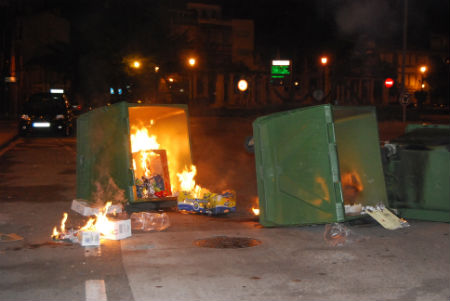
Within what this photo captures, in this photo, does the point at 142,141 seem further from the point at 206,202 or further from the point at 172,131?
the point at 206,202

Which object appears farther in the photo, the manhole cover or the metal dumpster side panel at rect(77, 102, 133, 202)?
the metal dumpster side panel at rect(77, 102, 133, 202)

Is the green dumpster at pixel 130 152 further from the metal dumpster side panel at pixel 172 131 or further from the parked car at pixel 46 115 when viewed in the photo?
the parked car at pixel 46 115

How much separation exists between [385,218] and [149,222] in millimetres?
3011

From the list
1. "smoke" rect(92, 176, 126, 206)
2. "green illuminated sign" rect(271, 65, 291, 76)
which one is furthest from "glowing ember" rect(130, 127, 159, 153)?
"green illuminated sign" rect(271, 65, 291, 76)

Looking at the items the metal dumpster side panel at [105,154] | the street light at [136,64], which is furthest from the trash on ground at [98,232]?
the street light at [136,64]

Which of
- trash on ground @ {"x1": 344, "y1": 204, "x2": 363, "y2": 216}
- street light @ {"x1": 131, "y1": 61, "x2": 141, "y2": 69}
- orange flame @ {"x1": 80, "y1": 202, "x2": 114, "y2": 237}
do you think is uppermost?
street light @ {"x1": 131, "y1": 61, "x2": 141, "y2": 69}

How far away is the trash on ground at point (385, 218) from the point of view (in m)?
7.70

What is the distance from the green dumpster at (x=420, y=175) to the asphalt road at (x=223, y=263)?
24cm

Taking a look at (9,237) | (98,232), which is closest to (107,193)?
(9,237)

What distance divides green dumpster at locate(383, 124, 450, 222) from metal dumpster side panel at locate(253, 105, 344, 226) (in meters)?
1.51

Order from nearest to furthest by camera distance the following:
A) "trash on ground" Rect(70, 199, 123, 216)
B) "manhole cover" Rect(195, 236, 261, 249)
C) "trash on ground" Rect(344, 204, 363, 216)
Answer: "manhole cover" Rect(195, 236, 261, 249)
"trash on ground" Rect(344, 204, 363, 216)
"trash on ground" Rect(70, 199, 123, 216)

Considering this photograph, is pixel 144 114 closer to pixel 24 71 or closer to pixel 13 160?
pixel 13 160

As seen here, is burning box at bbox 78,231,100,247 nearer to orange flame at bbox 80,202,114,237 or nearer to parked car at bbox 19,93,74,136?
orange flame at bbox 80,202,114,237

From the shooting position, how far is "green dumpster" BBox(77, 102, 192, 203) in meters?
8.87
